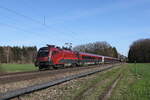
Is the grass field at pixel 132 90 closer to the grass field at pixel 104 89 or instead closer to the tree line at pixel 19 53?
the grass field at pixel 104 89

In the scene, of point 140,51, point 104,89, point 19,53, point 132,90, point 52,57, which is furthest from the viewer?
point 140,51

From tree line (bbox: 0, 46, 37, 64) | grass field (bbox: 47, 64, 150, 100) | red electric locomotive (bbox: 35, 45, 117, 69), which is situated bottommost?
grass field (bbox: 47, 64, 150, 100)

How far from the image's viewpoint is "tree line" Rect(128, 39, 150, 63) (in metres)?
138

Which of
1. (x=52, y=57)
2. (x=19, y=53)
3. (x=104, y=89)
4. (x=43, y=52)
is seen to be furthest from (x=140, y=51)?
(x=104, y=89)

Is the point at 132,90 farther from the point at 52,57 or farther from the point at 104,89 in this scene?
the point at 52,57

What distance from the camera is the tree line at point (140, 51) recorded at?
137625 millimetres

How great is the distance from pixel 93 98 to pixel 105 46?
486 feet

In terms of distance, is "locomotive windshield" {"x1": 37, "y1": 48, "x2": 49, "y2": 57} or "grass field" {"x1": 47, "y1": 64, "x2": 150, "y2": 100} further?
"locomotive windshield" {"x1": 37, "y1": 48, "x2": 49, "y2": 57}

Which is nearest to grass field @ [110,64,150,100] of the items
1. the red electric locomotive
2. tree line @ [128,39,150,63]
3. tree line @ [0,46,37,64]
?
the red electric locomotive

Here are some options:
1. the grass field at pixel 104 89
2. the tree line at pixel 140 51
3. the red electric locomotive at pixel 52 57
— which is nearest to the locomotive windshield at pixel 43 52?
the red electric locomotive at pixel 52 57

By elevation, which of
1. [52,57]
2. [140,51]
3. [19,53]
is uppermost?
[140,51]

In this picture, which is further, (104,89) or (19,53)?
(19,53)

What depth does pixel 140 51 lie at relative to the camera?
141m

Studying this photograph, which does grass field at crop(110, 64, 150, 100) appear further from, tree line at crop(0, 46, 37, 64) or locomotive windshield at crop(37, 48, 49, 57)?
tree line at crop(0, 46, 37, 64)
